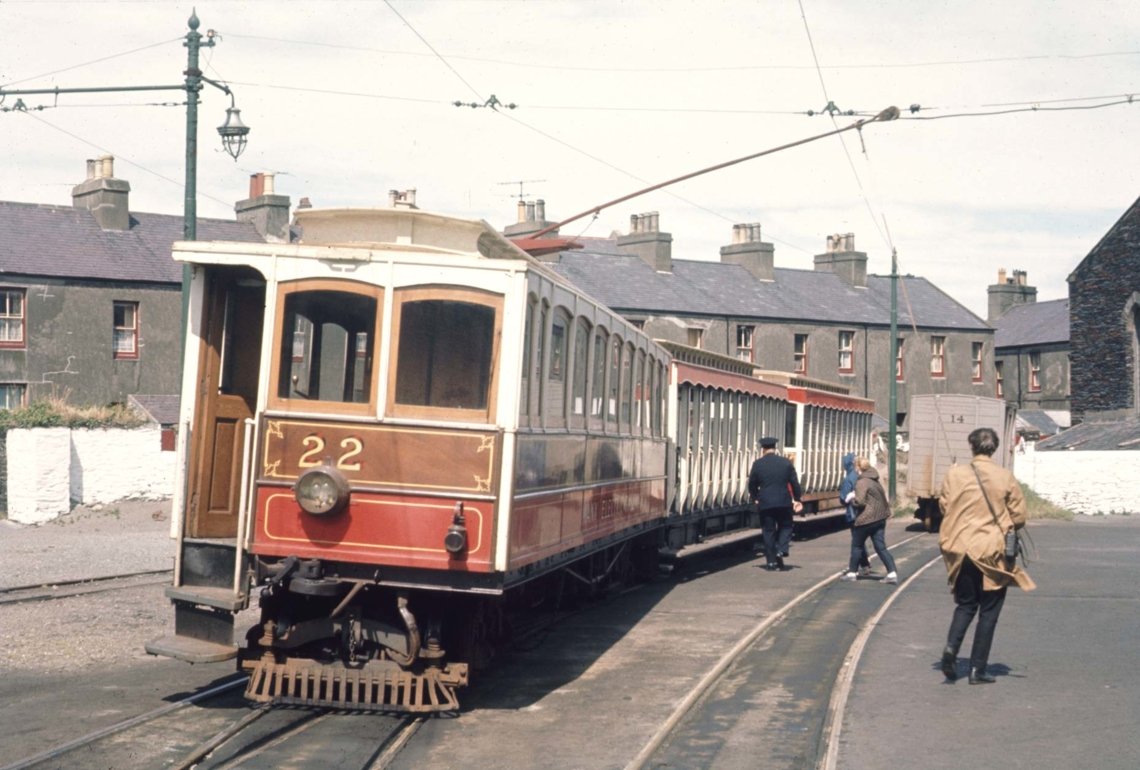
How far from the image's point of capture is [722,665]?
10633 millimetres

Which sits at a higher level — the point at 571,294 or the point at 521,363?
the point at 571,294

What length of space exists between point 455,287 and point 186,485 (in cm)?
219

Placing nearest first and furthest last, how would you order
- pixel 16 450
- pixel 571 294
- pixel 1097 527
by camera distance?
pixel 571 294
pixel 16 450
pixel 1097 527

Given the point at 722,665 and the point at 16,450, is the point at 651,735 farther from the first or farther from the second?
the point at 16,450

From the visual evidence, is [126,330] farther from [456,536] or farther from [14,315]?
[456,536]

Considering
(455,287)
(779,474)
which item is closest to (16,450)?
(779,474)

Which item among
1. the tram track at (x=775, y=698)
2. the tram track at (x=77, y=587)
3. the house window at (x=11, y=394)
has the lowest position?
the tram track at (x=77, y=587)

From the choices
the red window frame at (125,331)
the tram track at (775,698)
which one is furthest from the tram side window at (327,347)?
the red window frame at (125,331)

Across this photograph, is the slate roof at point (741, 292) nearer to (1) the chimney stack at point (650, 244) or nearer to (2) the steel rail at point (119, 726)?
(1) the chimney stack at point (650, 244)

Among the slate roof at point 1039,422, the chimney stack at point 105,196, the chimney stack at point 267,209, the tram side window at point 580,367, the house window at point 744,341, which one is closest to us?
the tram side window at point 580,367

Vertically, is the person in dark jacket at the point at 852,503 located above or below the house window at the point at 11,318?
below

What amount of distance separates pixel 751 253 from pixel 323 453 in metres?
43.5

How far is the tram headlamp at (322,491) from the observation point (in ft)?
27.9

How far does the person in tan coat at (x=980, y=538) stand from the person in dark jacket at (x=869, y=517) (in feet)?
25.0
